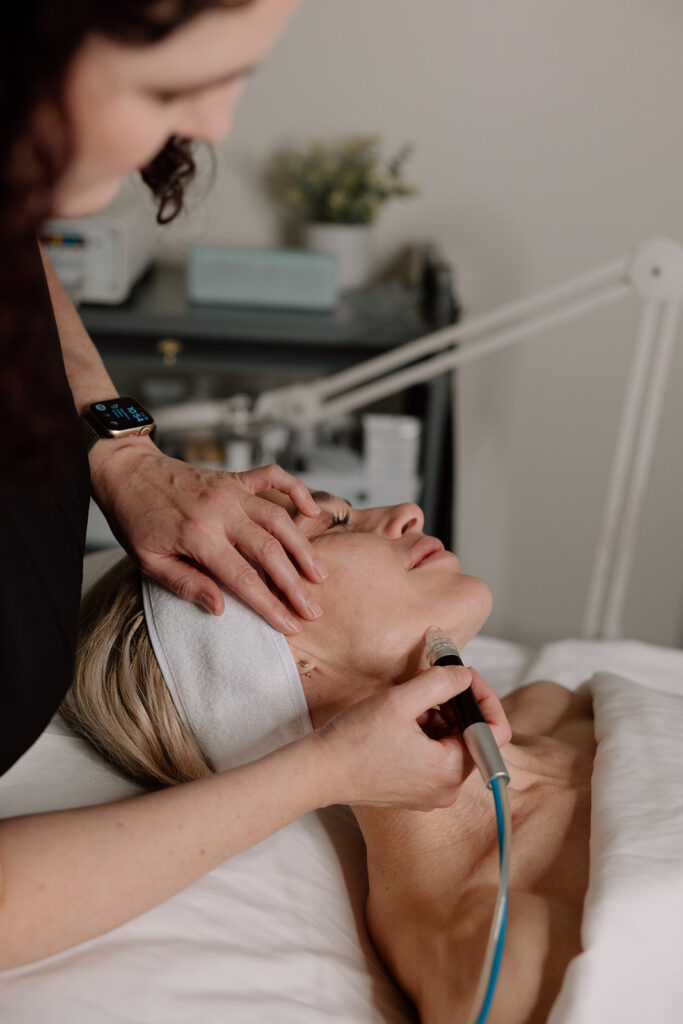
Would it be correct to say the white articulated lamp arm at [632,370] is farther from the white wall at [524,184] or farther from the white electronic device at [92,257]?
the white wall at [524,184]

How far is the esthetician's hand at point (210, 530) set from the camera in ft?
3.38

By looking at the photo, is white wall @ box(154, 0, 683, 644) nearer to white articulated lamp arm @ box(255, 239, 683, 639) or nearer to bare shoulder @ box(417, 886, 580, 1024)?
white articulated lamp arm @ box(255, 239, 683, 639)

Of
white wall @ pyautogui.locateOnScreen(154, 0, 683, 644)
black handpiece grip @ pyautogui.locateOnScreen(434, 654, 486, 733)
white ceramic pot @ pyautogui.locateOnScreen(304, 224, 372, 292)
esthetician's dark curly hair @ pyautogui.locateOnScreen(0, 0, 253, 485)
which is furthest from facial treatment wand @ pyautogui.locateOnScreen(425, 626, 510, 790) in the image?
white wall @ pyautogui.locateOnScreen(154, 0, 683, 644)

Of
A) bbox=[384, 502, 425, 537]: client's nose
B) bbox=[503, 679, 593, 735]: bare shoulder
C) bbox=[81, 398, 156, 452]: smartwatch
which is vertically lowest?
bbox=[503, 679, 593, 735]: bare shoulder

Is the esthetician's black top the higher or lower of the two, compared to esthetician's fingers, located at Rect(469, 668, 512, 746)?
higher

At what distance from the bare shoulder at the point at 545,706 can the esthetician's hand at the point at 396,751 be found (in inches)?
20.8

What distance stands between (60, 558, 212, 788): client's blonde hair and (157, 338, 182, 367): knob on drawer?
121 centimetres

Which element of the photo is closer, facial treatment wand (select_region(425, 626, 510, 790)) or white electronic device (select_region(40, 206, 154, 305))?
facial treatment wand (select_region(425, 626, 510, 790))

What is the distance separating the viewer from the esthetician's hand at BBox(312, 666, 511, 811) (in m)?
0.84

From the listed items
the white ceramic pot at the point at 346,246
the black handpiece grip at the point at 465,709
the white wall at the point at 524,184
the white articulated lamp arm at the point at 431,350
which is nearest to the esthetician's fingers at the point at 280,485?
the black handpiece grip at the point at 465,709

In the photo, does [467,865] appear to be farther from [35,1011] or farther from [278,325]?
[278,325]

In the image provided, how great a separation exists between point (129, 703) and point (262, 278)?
1.47 metres

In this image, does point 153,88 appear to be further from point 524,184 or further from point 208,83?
point 524,184

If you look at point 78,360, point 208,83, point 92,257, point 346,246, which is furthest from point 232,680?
point 346,246
